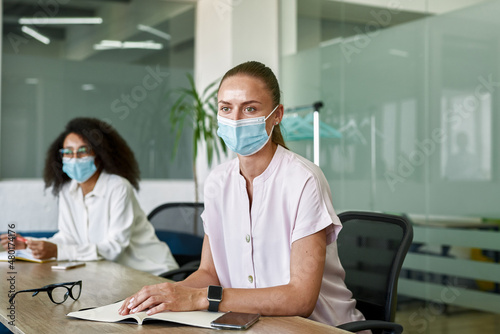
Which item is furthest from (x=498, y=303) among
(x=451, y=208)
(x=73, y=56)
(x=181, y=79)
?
(x=73, y=56)

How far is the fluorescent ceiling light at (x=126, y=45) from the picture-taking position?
5164 millimetres

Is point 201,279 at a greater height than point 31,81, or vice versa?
point 31,81

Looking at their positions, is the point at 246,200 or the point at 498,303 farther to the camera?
the point at 498,303

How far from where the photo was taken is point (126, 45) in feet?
17.3

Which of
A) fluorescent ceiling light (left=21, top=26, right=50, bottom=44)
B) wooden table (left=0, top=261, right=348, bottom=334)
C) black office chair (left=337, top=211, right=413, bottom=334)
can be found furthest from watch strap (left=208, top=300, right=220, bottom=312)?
fluorescent ceiling light (left=21, top=26, right=50, bottom=44)

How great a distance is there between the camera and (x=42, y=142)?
191 inches

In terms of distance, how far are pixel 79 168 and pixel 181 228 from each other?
66 cm

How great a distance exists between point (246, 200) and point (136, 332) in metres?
0.63

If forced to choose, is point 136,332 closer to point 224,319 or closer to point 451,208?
point 224,319

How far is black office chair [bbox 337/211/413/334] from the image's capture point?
1.92 metres

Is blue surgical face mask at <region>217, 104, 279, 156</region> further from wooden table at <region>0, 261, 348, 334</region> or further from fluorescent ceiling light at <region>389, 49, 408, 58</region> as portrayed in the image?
fluorescent ceiling light at <region>389, 49, 408, 58</region>

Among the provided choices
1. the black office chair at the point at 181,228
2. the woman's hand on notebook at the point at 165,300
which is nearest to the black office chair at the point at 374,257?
the woman's hand on notebook at the point at 165,300

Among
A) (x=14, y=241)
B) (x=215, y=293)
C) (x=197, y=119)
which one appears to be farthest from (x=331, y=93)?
(x=215, y=293)

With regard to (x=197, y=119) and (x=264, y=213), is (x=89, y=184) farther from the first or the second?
(x=197, y=119)
